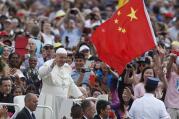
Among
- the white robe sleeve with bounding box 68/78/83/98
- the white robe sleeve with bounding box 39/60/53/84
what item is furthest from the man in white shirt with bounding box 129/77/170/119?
the white robe sleeve with bounding box 68/78/83/98

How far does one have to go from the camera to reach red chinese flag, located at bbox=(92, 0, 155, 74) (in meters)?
20.5

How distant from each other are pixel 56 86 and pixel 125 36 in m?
1.96

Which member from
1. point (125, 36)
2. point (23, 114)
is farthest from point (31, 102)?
point (125, 36)

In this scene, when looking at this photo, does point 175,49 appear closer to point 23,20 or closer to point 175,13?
point 23,20

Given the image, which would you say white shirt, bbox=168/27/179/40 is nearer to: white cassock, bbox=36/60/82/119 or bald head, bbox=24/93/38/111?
white cassock, bbox=36/60/82/119

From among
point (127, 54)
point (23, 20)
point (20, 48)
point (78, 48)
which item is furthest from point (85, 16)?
point (127, 54)

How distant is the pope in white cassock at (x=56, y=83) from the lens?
63.3 feet

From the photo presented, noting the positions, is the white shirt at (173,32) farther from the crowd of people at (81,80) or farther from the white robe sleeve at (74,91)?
the white robe sleeve at (74,91)

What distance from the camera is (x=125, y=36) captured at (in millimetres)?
Answer: 20828

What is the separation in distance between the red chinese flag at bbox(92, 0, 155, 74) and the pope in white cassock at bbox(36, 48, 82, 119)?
0.98m

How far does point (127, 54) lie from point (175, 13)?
17913mm

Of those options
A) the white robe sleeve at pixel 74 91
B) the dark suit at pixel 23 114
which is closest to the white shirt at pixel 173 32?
the white robe sleeve at pixel 74 91

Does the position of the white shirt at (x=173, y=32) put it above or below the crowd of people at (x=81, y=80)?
above

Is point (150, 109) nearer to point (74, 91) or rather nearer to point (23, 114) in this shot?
point (23, 114)
